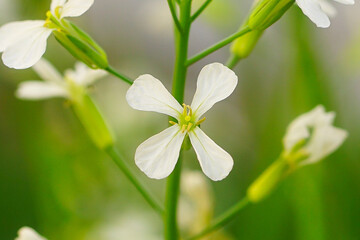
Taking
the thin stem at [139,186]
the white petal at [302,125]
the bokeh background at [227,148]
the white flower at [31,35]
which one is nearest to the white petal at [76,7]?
the white flower at [31,35]

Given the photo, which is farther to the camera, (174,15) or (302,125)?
(302,125)

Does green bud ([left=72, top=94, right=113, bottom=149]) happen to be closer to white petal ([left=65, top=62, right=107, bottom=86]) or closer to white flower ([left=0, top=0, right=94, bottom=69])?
white petal ([left=65, top=62, right=107, bottom=86])

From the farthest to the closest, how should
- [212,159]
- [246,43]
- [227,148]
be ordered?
[227,148] → [246,43] → [212,159]

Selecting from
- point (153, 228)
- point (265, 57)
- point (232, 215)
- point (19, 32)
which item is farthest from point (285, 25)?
point (19, 32)

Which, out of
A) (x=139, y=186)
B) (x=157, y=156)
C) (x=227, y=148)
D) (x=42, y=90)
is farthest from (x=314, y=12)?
(x=227, y=148)

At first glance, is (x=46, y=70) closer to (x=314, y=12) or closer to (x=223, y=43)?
(x=223, y=43)
